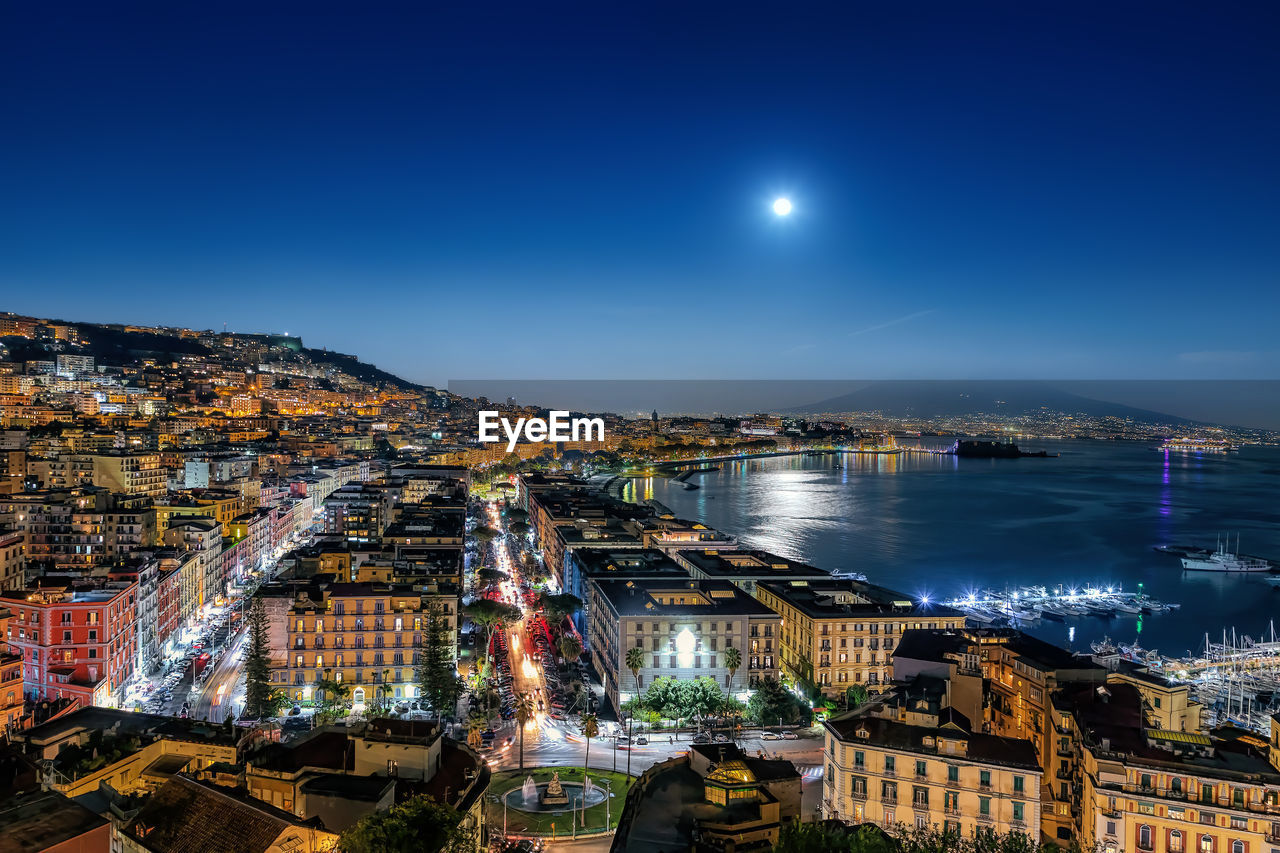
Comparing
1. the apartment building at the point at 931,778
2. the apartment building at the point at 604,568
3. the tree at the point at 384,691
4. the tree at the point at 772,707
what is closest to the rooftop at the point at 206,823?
the apartment building at the point at 931,778

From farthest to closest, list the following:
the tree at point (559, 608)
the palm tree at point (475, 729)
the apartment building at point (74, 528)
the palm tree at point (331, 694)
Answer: the apartment building at point (74, 528)
the tree at point (559, 608)
the palm tree at point (331, 694)
the palm tree at point (475, 729)

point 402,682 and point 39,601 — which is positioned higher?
point 39,601

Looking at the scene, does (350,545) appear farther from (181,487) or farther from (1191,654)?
(1191,654)

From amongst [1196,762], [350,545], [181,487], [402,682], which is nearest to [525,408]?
[181,487]

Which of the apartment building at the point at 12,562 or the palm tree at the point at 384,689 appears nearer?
the palm tree at the point at 384,689

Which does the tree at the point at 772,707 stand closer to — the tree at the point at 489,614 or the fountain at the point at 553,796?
the fountain at the point at 553,796

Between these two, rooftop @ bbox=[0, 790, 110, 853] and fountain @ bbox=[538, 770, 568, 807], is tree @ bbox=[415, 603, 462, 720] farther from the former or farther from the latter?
rooftop @ bbox=[0, 790, 110, 853]

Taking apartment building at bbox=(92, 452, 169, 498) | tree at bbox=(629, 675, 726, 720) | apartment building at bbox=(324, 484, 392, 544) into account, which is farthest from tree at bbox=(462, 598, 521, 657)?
apartment building at bbox=(92, 452, 169, 498)
